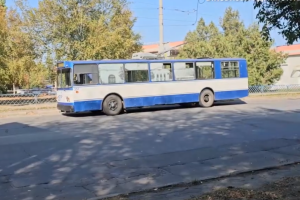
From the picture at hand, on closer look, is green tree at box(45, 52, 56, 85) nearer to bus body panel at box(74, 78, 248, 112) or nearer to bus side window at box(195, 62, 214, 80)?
bus body panel at box(74, 78, 248, 112)

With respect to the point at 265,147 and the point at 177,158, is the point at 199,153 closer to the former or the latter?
the point at 177,158

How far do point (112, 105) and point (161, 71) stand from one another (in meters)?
3.61

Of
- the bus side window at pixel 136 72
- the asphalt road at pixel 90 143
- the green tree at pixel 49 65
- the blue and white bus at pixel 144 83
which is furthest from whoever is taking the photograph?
the green tree at pixel 49 65

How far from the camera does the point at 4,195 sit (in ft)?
19.1

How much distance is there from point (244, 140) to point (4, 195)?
6.32 metres

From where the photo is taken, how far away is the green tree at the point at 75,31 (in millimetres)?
23219

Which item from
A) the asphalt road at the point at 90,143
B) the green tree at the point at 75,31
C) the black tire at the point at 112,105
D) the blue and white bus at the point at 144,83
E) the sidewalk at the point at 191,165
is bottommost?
the sidewalk at the point at 191,165

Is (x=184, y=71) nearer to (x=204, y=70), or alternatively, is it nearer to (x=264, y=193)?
(x=204, y=70)

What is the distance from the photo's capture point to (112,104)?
Result: 18.4 metres

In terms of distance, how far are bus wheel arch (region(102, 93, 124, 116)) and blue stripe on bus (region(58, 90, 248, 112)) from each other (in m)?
0.25

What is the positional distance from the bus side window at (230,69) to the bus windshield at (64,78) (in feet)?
29.6

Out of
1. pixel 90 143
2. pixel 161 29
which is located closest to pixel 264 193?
pixel 90 143

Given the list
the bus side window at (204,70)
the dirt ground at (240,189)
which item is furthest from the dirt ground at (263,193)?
the bus side window at (204,70)

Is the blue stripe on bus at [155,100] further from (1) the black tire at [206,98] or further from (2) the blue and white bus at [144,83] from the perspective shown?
(1) the black tire at [206,98]
